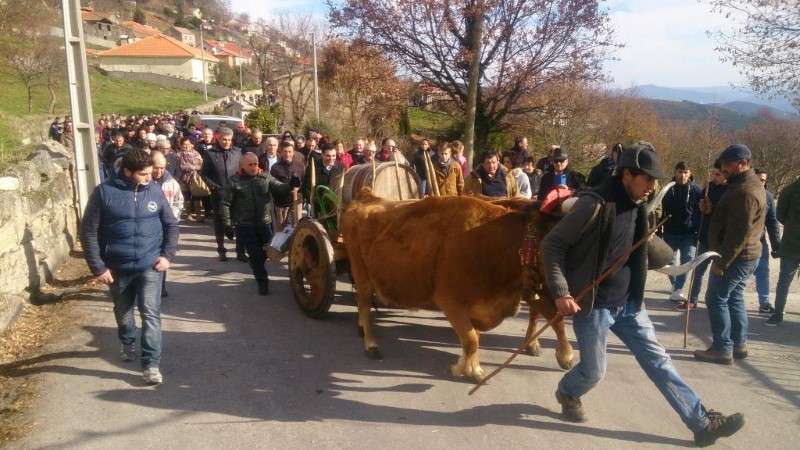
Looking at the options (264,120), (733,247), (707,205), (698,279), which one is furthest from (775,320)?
(264,120)

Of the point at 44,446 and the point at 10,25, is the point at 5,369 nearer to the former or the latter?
the point at 44,446

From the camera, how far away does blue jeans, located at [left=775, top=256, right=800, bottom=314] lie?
20.0 ft

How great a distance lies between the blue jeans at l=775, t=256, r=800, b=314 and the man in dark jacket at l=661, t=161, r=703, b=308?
99 centimetres

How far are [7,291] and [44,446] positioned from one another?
260 centimetres

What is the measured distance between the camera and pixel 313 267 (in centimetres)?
602

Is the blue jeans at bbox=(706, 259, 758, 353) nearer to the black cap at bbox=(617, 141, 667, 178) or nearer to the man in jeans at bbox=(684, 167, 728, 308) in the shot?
the man in jeans at bbox=(684, 167, 728, 308)

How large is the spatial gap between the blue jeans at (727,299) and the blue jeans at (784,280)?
133 centimetres

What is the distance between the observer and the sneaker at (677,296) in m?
6.95

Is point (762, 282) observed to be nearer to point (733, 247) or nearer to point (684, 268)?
point (733, 247)

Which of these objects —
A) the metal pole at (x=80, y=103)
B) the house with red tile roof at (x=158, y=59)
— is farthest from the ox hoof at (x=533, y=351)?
the house with red tile roof at (x=158, y=59)

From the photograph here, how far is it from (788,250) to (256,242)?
19.0 ft

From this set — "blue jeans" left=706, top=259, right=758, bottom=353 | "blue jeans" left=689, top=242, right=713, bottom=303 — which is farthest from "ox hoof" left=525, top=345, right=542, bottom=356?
"blue jeans" left=689, top=242, right=713, bottom=303

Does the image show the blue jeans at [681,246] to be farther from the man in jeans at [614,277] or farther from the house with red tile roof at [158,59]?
the house with red tile roof at [158,59]

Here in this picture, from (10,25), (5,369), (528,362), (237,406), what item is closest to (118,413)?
(237,406)
